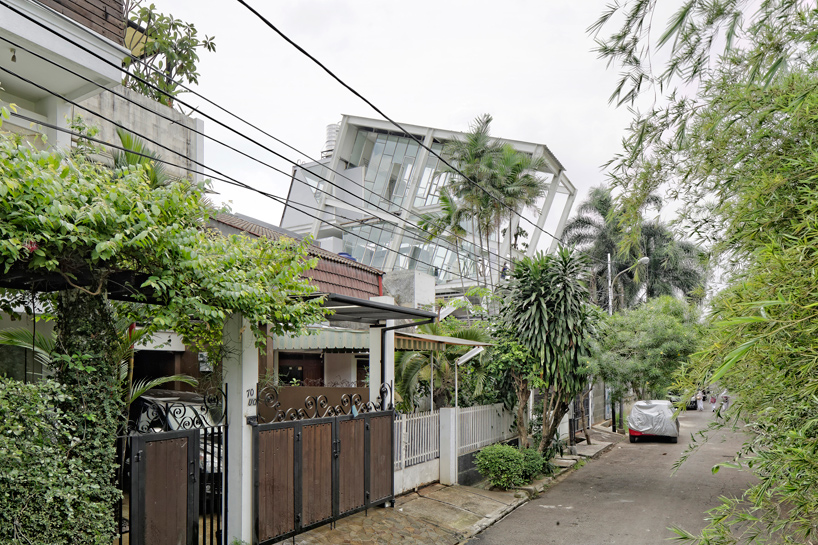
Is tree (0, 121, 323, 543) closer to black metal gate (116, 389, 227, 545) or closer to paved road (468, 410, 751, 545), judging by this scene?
black metal gate (116, 389, 227, 545)

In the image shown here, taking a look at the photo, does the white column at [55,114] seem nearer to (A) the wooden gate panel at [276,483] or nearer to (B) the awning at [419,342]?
(A) the wooden gate panel at [276,483]

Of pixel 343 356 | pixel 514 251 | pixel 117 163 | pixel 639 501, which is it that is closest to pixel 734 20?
pixel 117 163

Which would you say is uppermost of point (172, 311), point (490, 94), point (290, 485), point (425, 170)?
point (425, 170)

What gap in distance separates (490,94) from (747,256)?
592 cm

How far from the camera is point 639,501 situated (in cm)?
1177

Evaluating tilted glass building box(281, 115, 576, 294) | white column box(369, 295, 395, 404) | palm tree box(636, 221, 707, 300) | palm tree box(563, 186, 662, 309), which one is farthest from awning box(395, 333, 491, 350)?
palm tree box(636, 221, 707, 300)

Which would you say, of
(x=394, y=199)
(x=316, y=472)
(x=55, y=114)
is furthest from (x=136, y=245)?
(x=394, y=199)

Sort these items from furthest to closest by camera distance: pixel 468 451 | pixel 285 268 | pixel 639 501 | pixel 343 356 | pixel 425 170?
pixel 425 170, pixel 343 356, pixel 468 451, pixel 639 501, pixel 285 268

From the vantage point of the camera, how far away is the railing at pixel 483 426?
42.8 ft

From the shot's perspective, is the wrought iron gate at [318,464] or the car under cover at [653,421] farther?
the car under cover at [653,421]

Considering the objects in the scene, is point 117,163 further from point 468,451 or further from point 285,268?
point 468,451

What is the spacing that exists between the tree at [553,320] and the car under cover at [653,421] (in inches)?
321

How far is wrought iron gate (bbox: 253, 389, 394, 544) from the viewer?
719cm

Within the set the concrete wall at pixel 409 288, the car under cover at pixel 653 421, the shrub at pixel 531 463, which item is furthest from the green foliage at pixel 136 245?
the car under cover at pixel 653 421
